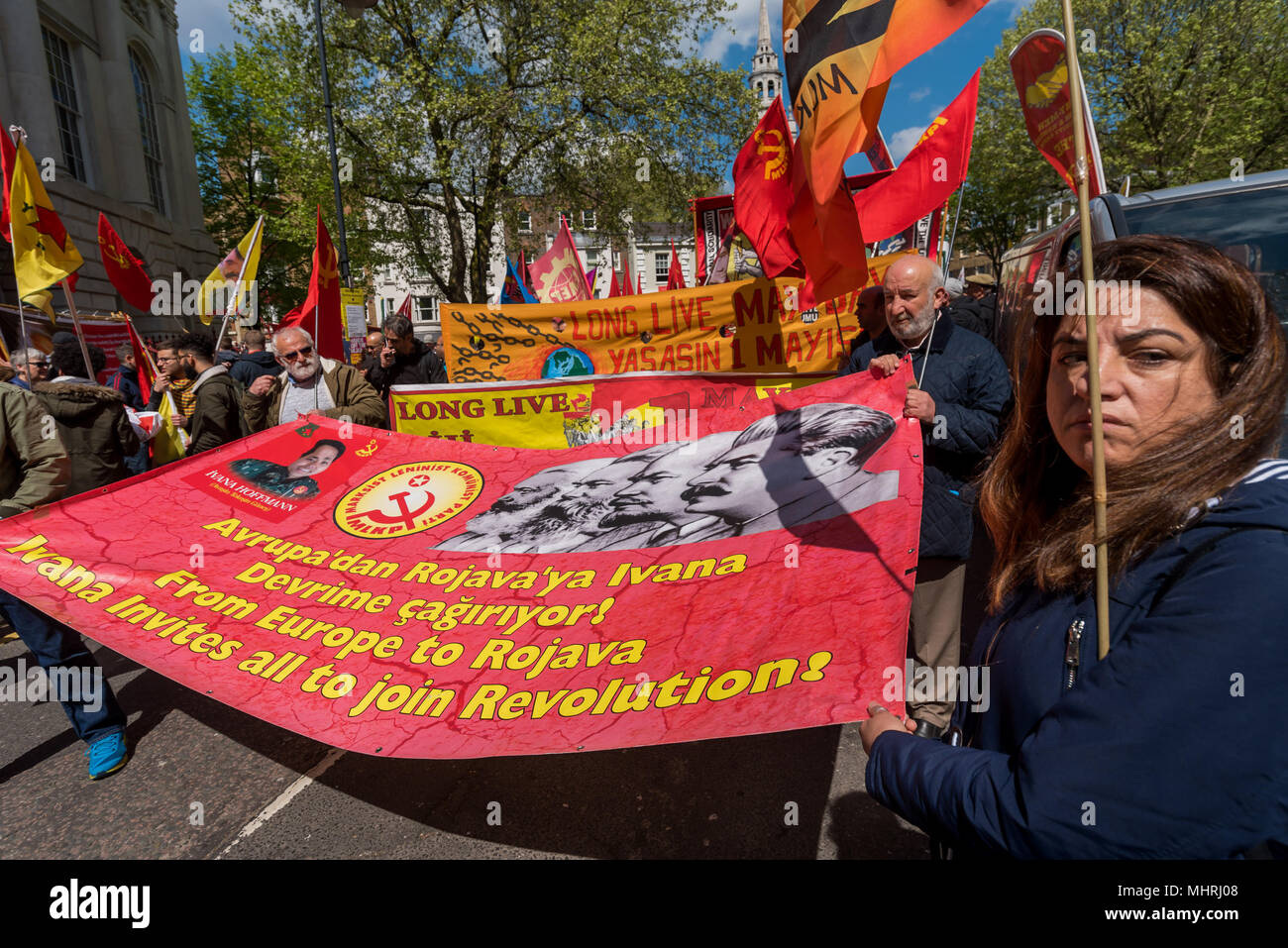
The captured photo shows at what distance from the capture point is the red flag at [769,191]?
472 centimetres

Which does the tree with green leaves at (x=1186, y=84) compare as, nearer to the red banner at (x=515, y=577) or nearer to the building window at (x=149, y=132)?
the red banner at (x=515, y=577)

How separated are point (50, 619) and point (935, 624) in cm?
422

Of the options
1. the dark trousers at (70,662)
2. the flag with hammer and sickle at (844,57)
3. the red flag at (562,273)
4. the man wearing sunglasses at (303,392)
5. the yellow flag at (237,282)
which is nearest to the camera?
the flag with hammer and sickle at (844,57)

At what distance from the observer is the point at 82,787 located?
3.18m

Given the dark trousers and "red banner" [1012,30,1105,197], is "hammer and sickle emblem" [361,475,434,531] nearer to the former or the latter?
the dark trousers

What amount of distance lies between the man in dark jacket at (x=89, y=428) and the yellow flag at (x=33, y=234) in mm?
1499

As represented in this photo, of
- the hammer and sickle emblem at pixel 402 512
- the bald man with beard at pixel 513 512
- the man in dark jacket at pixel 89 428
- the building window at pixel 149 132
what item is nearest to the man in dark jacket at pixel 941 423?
the bald man with beard at pixel 513 512

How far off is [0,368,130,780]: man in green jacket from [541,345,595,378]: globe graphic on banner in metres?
3.00

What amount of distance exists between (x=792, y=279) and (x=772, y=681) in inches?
→ 174

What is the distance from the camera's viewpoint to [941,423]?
2.77 m

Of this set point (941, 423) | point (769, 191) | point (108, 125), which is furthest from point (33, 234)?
point (108, 125)

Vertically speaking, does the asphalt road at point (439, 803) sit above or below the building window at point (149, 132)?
below

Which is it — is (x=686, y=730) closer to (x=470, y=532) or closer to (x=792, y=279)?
(x=470, y=532)

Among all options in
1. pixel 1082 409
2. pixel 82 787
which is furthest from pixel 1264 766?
pixel 82 787
